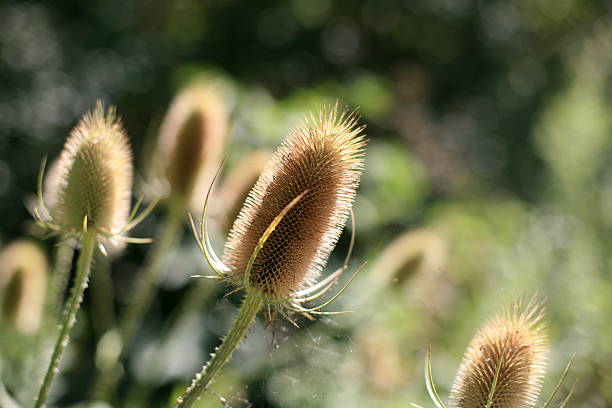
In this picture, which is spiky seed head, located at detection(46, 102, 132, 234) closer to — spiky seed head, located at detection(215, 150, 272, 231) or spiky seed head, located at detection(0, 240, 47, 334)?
spiky seed head, located at detection(215, 150, 272, 231)

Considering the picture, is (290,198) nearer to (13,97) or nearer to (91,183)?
(91,183)

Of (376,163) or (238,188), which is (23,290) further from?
(376,163)

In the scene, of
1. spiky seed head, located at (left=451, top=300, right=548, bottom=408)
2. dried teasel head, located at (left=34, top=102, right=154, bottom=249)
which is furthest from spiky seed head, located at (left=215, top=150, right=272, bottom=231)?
spiky seed head, located at (left=451, top=300, right=548, bottom=408)

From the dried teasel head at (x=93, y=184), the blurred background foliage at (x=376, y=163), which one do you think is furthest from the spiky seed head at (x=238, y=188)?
the dried teasel head at (x=93, y=184)

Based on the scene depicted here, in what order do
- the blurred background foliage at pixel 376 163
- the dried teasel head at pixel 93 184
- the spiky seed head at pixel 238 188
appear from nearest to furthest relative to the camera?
the dried teasel head at pixel 93 184 → the spiky seed head at pixel 238 188 → the blurred background foliage at pixel 376 163

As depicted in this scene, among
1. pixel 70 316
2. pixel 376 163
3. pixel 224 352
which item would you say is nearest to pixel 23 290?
pixel 70 316

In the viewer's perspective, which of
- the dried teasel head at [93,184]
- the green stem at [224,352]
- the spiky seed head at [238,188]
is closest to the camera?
the green stem at [224,352]

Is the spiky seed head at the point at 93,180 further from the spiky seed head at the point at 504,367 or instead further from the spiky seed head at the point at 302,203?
the spiky seed head at the point at 504,367
